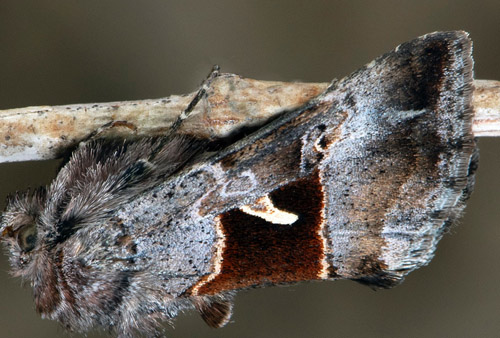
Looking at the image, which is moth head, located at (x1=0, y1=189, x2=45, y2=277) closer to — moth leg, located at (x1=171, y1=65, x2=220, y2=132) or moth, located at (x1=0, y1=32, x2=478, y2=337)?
moth, located at (x1=0, y1=32, x2=478, y2=337)

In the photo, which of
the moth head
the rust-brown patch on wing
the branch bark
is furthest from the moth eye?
the rust-brown patch on wing

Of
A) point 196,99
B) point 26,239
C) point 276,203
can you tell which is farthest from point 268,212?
point 26,239

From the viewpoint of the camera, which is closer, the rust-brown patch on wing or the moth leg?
the rust-brown patch on wing

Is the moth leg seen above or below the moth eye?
above

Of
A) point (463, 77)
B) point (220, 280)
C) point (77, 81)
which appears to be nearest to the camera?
point (463, 77)

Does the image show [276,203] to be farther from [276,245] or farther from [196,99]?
[196,99]

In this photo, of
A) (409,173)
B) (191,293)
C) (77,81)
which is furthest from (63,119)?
(409,173)

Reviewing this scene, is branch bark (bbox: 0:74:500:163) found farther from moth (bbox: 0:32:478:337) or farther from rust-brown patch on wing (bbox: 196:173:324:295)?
rust-brown patch on wing (bbox: 196:173:324:295)

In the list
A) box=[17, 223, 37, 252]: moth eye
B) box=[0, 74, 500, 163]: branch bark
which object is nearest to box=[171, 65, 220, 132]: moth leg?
box=[0, 74, 500, 163]: branch bark

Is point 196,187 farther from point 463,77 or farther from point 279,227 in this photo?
point 463,77
